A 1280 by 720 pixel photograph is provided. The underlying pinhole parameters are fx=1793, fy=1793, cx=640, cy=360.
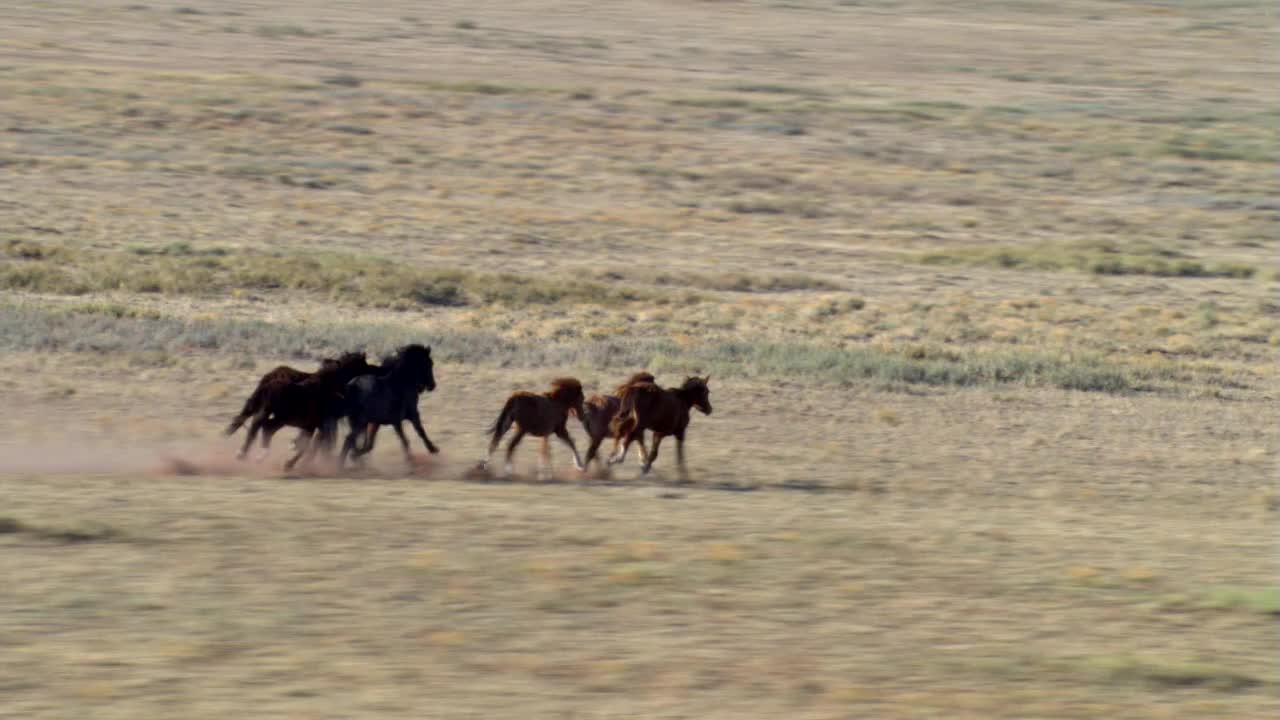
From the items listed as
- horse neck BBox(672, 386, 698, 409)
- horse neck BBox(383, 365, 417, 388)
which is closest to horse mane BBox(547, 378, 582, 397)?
horse neck BBox(672, 386, 698, 409)

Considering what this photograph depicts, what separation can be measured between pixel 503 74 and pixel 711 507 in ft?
160

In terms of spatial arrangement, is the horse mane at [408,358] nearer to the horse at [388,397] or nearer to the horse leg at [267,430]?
the horse at [388,397]

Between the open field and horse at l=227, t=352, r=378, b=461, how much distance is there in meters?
0.53

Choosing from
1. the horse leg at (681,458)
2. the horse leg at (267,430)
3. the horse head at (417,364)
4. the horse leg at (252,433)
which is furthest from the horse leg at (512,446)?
the horse leg at (252,433)

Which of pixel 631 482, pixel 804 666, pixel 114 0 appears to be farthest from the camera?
pixel 114 0

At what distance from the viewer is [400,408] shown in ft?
46.6

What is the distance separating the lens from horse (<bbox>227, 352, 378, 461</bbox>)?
541 inches

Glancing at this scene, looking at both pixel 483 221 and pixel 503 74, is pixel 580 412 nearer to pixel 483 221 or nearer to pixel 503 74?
pixel 483 221

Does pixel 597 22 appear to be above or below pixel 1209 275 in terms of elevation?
above

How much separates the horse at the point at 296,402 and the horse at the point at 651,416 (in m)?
2.24

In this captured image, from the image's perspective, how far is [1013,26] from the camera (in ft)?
264

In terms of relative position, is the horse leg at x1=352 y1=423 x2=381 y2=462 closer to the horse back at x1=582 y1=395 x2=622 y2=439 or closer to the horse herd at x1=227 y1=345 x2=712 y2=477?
the horse herd at x1=227 y1=345 x2=712 y2=477

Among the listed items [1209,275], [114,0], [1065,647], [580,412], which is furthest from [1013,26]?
[1065,647]

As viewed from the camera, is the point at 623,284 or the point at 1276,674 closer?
the point at 1276,674
